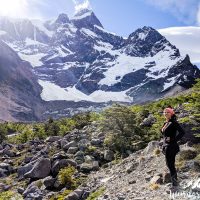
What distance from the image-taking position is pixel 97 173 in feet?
84.0

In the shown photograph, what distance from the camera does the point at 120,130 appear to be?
3334 centimetres

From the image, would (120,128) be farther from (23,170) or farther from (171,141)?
(171,141)

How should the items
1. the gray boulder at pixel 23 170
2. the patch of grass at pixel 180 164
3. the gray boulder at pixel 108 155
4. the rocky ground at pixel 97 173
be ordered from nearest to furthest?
the rocky ground at pixel 97 173 → the patch of grass at pixel 180 164 → the gray boulder at pixel 108 155 → the gray boulder at pixel 23 170

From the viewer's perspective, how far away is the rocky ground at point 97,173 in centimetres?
1697

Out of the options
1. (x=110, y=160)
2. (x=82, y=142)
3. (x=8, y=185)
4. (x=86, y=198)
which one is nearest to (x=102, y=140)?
(x=82, y=142)

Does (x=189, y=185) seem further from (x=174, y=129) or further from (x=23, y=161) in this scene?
(x=23, y=161)

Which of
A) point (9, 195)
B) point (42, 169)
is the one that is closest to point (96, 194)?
point (9, 195)

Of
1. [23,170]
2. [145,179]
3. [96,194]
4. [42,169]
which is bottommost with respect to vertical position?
[23,170]

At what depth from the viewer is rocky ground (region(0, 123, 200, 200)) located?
17.0 meters

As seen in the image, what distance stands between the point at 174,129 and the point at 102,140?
18676mm

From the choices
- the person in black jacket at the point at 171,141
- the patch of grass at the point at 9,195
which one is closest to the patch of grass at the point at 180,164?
the person in black jacket at the point at 171,141

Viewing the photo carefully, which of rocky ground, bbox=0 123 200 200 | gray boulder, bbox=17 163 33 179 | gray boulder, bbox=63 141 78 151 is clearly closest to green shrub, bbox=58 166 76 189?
rocky ground, bbox=0 123 200 200

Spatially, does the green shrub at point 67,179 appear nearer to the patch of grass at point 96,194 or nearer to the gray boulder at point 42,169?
the gray boulder at point 42,169

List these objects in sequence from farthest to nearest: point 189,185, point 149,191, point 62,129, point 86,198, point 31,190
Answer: point 62,129 < point 31,190 < point 86,198 < point 149,191 < point 189,185
